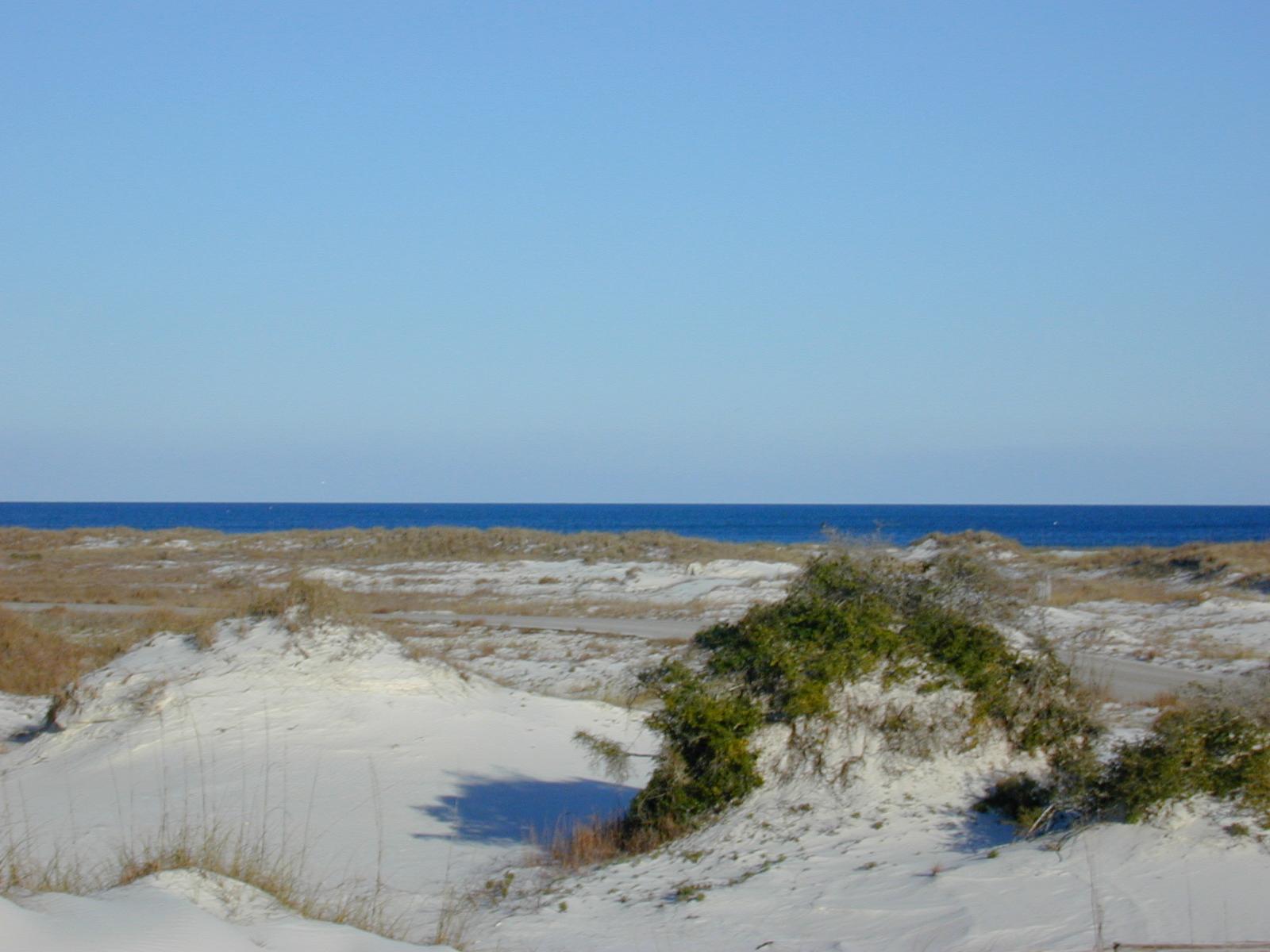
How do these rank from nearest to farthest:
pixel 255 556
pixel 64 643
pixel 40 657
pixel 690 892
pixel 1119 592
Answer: pixel 690 892 < pixel 40 657 < pixel 64 643 < pixel 1119 592 < pixel 255 556

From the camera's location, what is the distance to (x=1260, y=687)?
8953 mm

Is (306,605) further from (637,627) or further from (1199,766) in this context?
(637,627)

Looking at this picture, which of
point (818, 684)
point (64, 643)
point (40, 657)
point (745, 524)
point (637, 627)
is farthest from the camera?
point (745, 524)

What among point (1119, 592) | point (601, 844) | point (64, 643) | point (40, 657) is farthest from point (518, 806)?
point (1119, 592)

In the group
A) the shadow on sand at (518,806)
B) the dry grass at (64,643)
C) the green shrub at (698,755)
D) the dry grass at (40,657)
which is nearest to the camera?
the green shrub at (698,755)

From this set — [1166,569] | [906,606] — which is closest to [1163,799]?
[906,606]

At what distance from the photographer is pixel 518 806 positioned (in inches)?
516

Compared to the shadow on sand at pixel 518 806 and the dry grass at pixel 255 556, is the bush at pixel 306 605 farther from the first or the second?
the dry grass at pixel 255 556

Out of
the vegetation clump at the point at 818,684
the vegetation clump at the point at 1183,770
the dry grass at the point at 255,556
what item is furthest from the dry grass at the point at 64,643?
the vegetation clump at the point at 1183,770

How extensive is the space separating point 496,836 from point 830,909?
→ 4.73 m

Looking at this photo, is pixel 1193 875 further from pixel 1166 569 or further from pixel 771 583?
pixel 1166 569

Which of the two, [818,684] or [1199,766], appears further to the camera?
[818,684]

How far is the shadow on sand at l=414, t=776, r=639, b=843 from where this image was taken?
11992 mm

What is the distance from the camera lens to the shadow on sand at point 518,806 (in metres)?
12.0
